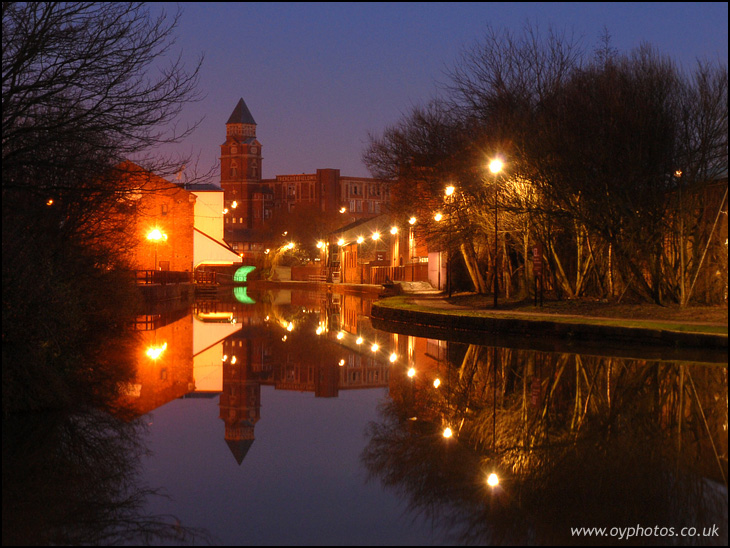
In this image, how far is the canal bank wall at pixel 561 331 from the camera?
18.1 m

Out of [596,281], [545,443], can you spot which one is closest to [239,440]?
[545,443]

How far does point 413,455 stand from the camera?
320 inches

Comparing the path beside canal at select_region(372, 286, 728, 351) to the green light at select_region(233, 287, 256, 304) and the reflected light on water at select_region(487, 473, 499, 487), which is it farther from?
the green light at select_region(233, 287, 256, 304)

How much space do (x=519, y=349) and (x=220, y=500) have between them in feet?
43.1

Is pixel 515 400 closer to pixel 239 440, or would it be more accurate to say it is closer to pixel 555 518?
pixel 239 440

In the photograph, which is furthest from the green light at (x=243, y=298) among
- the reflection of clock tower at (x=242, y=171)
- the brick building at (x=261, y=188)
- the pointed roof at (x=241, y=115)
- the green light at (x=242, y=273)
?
the pointed roof at (x=241, y=115)

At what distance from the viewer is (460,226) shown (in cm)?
3353

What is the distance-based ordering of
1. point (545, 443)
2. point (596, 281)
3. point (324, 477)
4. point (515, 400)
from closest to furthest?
point (324, 477)
point (545, 443)
point (515, 400)
point (596, 281)

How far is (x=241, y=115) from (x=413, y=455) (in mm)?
183439

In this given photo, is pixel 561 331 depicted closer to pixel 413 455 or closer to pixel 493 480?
pixel 413 455

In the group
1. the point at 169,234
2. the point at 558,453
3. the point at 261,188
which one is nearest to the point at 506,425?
the point at 558,453

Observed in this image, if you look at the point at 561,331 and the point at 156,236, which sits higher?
the point at 156,236

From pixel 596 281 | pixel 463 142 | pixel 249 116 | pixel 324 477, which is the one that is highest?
pixel 249 116

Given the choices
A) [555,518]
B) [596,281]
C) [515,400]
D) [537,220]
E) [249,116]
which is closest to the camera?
[555,518]
